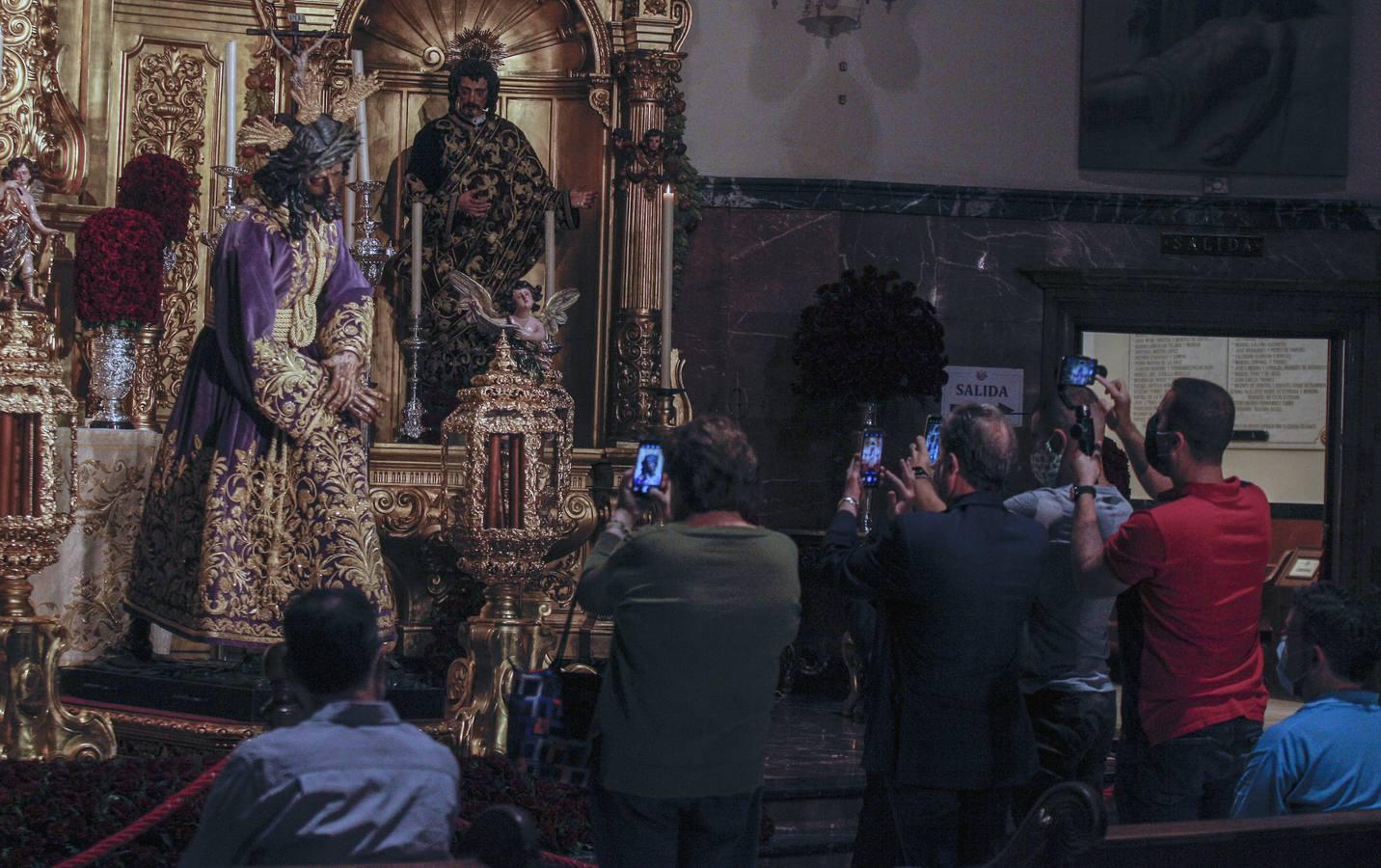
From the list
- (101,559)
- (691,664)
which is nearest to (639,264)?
(101,559)

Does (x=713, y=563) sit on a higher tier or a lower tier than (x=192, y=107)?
lower

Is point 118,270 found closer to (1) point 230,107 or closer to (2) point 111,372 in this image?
(2) point 111,372

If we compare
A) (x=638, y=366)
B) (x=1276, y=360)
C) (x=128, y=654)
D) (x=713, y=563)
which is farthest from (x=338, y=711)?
(x=1276, y=360)

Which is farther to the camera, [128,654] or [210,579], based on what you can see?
[128,654]

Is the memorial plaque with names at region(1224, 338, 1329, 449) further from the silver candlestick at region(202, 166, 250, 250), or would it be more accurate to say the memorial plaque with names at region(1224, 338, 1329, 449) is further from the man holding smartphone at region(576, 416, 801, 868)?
the man holding smartphone at region(576, 416, 801, 868)

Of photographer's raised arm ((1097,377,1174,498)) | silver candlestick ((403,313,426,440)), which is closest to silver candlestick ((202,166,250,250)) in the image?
silver candlestick ((403,313,426,440))

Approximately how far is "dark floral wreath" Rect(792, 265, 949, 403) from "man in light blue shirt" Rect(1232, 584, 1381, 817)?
4.74 meters

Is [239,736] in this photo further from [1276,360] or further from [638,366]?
[1276,360]

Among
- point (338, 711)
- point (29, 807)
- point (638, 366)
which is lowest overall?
point (29, 807)

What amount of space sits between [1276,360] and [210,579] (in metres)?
9.84

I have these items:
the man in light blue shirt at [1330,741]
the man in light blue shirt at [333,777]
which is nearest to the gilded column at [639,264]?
the man in light blue shirt at [1330,741]

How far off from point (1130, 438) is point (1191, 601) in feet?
2.31

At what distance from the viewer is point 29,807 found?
447 cm

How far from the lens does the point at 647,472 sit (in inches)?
146
